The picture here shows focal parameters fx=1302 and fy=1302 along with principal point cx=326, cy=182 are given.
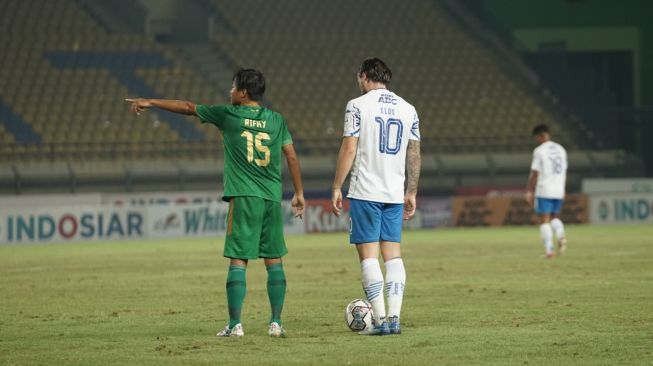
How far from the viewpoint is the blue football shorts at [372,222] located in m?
11.0

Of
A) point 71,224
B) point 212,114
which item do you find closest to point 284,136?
point 212,114

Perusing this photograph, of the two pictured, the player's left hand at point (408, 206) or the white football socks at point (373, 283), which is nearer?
the white football socks at point (373, 283)

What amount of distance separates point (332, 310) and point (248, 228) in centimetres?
299

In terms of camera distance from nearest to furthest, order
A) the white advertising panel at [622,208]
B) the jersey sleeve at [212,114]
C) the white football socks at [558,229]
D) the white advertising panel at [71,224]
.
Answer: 1. the jersey sleeve at [212,114]
2. the white football socks at [558,229]
3. the white advertising panel at [71,224]
4. the white advertising panel at [622,208]

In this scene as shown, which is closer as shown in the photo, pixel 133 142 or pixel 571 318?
pixel 571 318

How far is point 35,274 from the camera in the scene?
21062 mm

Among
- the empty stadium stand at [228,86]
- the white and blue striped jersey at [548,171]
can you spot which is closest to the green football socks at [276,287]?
the white and blue striped jersey at [548,171]

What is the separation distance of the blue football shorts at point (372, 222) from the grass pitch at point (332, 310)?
2.73ft

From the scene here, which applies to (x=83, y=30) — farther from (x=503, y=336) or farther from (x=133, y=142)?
(x=503, y=336)

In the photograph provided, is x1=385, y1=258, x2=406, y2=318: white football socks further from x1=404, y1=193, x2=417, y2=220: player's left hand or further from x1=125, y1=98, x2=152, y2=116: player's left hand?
x1=125, y1=98, x2=152, y2=116: player's left hand

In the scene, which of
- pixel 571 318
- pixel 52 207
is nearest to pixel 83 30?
pixel 52 207

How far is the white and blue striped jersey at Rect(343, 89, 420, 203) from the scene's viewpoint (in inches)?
430

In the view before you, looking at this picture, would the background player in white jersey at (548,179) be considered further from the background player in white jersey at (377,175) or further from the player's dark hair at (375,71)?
the player's dark hair at (375,71)

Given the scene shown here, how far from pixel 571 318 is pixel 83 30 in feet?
120
